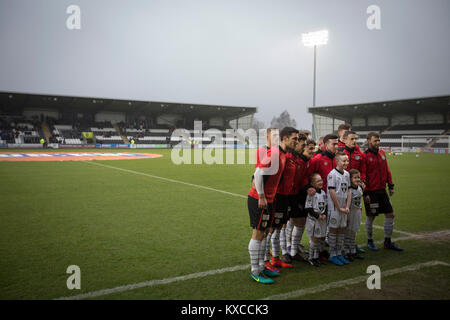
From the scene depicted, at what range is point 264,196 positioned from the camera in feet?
13.1

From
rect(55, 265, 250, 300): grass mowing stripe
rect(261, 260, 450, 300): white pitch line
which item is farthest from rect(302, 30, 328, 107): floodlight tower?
rect(55, 265, 250, 300): grass mowing stripe

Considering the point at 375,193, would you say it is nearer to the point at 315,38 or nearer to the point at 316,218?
the point at 316,218

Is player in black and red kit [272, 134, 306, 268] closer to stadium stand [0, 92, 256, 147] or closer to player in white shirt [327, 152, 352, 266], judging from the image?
player in white shirt [327, 152, 352, 266]

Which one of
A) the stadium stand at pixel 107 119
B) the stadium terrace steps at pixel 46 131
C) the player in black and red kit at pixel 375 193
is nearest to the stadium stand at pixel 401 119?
the stadium stand at pixel 107 119

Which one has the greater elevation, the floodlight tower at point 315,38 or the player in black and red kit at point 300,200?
the floodlight tower at point 315,38

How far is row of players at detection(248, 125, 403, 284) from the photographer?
4105 mm

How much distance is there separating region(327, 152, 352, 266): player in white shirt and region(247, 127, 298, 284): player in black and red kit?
1.06 meters

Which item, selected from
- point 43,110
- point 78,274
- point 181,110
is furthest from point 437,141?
point 43,110

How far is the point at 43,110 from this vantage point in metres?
50.2

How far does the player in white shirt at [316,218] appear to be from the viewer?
15.6 feet

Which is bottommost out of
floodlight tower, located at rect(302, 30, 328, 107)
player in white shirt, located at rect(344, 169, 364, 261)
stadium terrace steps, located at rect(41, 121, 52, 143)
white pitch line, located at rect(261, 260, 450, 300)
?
white pitch line, located at rect(261, 260, 450, 300)

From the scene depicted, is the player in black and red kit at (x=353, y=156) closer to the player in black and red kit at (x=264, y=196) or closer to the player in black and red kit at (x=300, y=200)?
the player in black and red kit at (x=300, y=200)

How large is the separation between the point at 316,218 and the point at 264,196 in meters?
1.24

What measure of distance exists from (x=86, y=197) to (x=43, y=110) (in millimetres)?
48254
